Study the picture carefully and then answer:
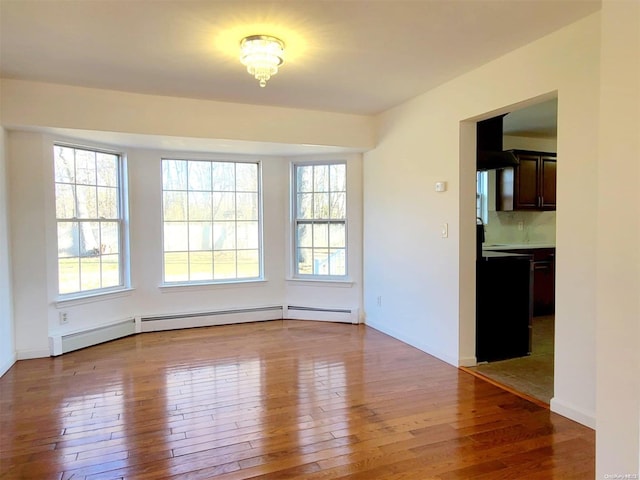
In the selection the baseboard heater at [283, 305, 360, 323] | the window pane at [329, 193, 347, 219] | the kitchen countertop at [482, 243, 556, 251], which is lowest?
the baseboard heater at [283, 305, 360, 323]

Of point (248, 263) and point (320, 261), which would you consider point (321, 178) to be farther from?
A: point (248, 263)

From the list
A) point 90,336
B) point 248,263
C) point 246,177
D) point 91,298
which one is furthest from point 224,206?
point 90,336

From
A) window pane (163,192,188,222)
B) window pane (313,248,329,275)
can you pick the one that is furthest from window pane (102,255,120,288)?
window pane (313,248,329,275)

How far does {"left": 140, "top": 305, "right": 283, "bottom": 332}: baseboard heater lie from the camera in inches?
196

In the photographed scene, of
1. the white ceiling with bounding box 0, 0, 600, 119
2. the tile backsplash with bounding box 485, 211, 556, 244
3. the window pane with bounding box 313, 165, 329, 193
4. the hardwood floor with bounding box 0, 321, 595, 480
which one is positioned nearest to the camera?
the hardwood floor with bounding box 0, 321, 595, 480

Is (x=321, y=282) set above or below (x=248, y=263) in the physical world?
below

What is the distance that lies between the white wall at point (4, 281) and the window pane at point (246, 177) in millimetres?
2389

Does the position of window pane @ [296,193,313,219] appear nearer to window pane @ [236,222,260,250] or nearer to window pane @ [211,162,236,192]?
window pane @ [236,222,260,250]

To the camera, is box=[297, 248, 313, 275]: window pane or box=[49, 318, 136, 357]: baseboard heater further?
box=[297, 248, 313, 275]: window pane

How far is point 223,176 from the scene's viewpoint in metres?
5.30

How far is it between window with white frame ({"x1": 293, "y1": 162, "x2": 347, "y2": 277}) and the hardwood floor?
156 centimetres

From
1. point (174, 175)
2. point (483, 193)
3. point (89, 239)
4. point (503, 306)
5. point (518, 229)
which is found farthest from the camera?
point (518, 229)

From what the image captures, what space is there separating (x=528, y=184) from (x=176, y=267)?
469cm

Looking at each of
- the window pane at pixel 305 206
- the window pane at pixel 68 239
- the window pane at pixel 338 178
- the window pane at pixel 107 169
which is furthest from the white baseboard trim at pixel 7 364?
the window pane at pixel 338 178
